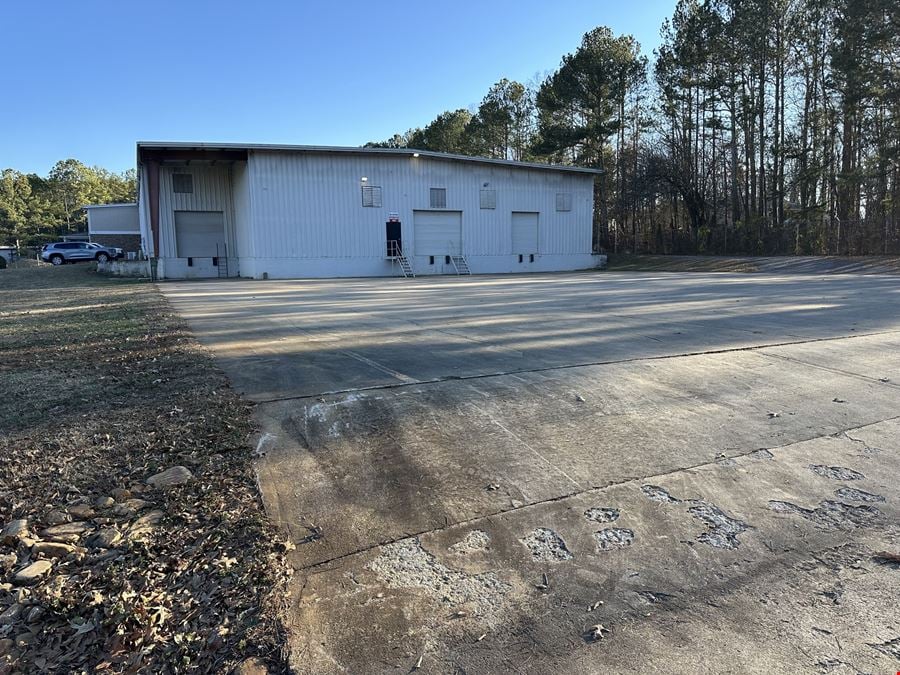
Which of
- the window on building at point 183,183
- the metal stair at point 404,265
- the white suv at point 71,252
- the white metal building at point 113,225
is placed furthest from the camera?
the white metal building at point 113,225

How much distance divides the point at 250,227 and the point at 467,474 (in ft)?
88.5

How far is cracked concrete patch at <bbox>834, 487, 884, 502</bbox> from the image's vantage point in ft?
9.80

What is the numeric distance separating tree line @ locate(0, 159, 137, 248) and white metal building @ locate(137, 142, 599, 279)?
53.1 m

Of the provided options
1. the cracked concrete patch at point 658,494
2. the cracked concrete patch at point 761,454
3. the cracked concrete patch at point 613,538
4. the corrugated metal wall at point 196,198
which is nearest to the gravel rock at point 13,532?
the cracked concrete patch at point 613,538

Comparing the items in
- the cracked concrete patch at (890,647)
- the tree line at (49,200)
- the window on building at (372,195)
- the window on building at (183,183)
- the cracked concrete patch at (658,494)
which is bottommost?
the cracked concrete patch at (890,647)

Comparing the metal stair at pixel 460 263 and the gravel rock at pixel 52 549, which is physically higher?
the metal stair at pixel 460 263

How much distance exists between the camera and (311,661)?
6.12 ft

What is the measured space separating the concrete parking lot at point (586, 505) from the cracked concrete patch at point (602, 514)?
13mm

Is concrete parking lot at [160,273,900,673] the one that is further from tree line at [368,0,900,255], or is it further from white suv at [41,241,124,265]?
white suv at [41,241,124,265]

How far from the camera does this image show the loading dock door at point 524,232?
111 feet

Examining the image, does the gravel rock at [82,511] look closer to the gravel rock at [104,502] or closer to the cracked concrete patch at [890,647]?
the gravel rock at [104,502]

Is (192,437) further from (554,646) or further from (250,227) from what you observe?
(250,227)

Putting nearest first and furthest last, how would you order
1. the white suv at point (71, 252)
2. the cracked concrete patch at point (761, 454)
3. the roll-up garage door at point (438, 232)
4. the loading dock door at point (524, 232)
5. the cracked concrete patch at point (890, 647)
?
1. the cracked concrete patch at point (890, 647)
2. the cracked concrete patch at point (761, 454)
3. the roll-up garage door at point (438, 232)
4. the loading dock door at point (524, 232)
5. the white suv at point (71, 252)

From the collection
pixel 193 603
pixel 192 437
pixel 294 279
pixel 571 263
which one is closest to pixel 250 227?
pixel 294 279
